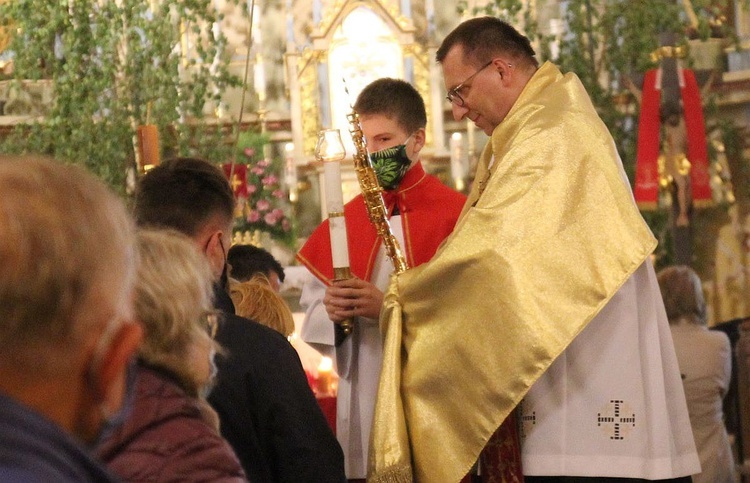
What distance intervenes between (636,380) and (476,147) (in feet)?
22.2

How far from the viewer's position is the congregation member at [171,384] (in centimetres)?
159

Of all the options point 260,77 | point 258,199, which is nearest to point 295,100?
point 260,77

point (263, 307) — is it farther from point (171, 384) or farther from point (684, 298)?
point (684, 298)

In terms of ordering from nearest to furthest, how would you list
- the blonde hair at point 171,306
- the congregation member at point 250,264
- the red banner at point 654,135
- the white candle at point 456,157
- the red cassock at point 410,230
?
the blonde hair at point 171,306, the red cassock at point 410,230, the congregation member at point 250,264, the red banner at point 654,135, the white candle at point 456,157

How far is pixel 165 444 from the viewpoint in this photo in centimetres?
160

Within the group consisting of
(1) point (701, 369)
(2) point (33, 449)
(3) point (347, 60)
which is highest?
(3) point (347, 60)

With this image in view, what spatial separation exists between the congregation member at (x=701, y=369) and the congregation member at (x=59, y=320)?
4.86 metres

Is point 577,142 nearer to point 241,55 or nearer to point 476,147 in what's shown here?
point 476,147

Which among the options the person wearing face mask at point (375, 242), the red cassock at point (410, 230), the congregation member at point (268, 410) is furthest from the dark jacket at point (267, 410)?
the red cassock at point (410, 230)

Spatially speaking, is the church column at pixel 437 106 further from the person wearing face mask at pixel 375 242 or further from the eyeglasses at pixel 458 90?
the eyeglasses at pixel 458 90

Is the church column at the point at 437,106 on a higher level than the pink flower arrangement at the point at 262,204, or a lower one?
higher

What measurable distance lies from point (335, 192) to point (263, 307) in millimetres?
391

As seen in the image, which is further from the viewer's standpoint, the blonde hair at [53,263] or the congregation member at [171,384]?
the congregation member at [171,384]

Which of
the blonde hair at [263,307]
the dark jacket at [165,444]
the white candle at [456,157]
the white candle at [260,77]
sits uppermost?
the white candle at [260,77]
